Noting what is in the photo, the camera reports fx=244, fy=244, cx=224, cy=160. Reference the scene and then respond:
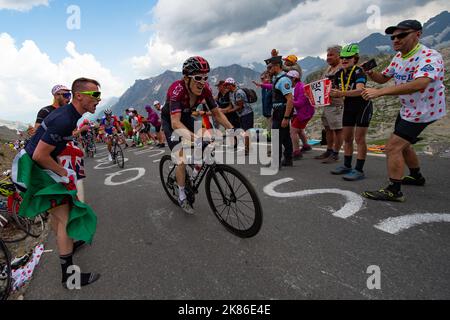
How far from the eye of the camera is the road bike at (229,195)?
3.13 m

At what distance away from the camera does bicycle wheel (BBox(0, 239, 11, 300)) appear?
2756 mm

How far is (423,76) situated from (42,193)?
4933 millimetres

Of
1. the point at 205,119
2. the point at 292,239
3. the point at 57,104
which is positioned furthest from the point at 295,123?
the point at 57,104

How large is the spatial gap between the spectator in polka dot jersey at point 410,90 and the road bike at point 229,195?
2.19 metres

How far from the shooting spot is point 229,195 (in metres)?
3.55

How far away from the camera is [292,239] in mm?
3230

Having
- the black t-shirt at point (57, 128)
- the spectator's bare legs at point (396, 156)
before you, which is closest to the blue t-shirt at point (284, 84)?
the spectator's bare legs at point (396, 156)

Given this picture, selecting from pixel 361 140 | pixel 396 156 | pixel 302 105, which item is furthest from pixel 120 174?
pixel 396 156

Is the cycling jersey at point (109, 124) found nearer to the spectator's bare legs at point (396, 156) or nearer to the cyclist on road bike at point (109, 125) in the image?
the cyclist on road bike at point (109, 125)

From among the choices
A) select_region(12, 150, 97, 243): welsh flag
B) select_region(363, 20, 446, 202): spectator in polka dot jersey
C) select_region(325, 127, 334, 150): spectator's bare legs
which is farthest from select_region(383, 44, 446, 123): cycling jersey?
select_region(12, 150, 97, 243): welsh flag

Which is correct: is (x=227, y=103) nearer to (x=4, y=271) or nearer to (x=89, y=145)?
(x=4, y=271)

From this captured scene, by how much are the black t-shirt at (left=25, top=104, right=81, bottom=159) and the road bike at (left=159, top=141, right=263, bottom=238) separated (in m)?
1.76

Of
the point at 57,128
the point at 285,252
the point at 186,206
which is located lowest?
the point at 285,252

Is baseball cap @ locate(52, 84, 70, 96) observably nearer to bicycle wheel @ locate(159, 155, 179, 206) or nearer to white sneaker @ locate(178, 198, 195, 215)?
bicycle wheel @ locate(159, 155, 179, 206)
